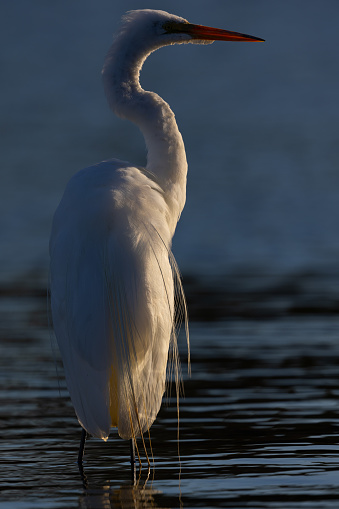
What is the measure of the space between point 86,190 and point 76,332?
2.39ft

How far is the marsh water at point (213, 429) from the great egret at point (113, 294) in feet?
0.95

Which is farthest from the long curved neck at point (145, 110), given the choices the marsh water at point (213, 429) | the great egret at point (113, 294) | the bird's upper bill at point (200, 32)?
the marsh water at point (213, 429)

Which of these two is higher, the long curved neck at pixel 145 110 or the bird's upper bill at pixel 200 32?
the bird's upper bill at pixel 200 32

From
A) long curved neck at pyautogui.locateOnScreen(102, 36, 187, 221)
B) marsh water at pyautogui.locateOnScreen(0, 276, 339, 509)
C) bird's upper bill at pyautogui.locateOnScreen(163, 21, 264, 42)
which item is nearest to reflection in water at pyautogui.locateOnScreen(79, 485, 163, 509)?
marsh water at pyautogui.locateOnScreen(0, 276, 339, 509)

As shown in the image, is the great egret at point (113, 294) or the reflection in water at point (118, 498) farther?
the great egret at point (113, 294)

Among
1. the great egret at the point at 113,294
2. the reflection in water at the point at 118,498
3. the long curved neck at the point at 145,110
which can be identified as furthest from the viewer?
the long curved neck at the point at 145,110

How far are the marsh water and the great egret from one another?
0.95 ft

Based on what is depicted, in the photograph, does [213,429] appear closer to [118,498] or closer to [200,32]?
[118,498]

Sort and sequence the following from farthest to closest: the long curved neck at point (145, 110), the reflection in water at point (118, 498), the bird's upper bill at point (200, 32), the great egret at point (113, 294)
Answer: the bird's upper bill at point (200, 32), the long curved neck at point (145, 110), the great egret at point (113, 294), the reflection in water at point (118, 498)

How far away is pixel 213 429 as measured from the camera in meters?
5.70

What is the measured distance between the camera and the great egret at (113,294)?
15.1 feet

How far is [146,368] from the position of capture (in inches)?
197

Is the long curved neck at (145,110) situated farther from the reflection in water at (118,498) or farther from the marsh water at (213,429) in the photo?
the reflection in water at (118,498)

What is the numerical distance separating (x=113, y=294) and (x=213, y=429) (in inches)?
55.9
